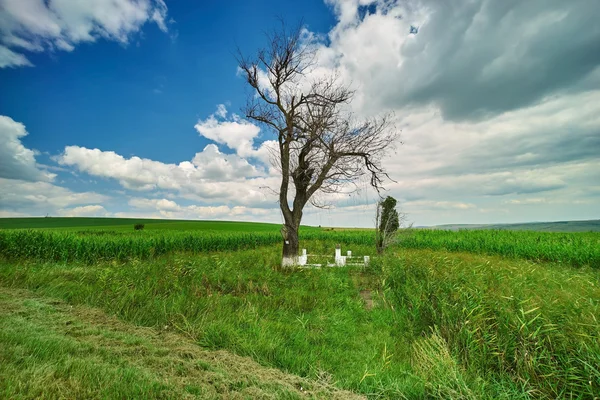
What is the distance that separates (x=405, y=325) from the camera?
605 cm

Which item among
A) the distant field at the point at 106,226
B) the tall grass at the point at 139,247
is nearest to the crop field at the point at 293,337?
the tall grass at the point at 139,247

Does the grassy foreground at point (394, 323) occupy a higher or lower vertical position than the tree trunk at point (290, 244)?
lower

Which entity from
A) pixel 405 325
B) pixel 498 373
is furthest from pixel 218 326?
pixel 498 373

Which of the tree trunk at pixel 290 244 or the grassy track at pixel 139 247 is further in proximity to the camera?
the grassy track at pixel 139 247

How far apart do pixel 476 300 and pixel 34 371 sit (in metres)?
6.45

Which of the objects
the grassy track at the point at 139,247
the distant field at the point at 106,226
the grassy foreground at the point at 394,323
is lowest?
the grassy foreground at the point at 394,323

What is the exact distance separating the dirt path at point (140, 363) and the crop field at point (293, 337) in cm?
2

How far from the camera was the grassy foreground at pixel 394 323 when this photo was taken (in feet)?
12.1

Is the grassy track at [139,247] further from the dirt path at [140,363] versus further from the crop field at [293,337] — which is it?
the dirt path at [140,363]

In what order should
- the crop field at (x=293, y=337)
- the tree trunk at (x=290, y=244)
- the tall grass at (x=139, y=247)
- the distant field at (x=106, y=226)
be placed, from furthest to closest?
1. the distant field at (x=106, y=226)
2. the tall grass at (x=139, y=247)
3. the tree trunk at (x=290, y=244)
4. the crop field at (x=293, y=337)

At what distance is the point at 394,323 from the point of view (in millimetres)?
6254

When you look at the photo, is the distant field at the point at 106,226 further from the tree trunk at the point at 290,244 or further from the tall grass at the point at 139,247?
the tree trunk at the point at 290,244

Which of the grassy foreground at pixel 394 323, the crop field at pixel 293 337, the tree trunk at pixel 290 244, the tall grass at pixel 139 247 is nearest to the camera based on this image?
the crop field at pixel 293 337

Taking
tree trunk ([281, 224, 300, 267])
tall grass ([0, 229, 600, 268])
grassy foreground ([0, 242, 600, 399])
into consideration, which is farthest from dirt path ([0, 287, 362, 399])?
tall grass ([0, 229, 600, 268])
